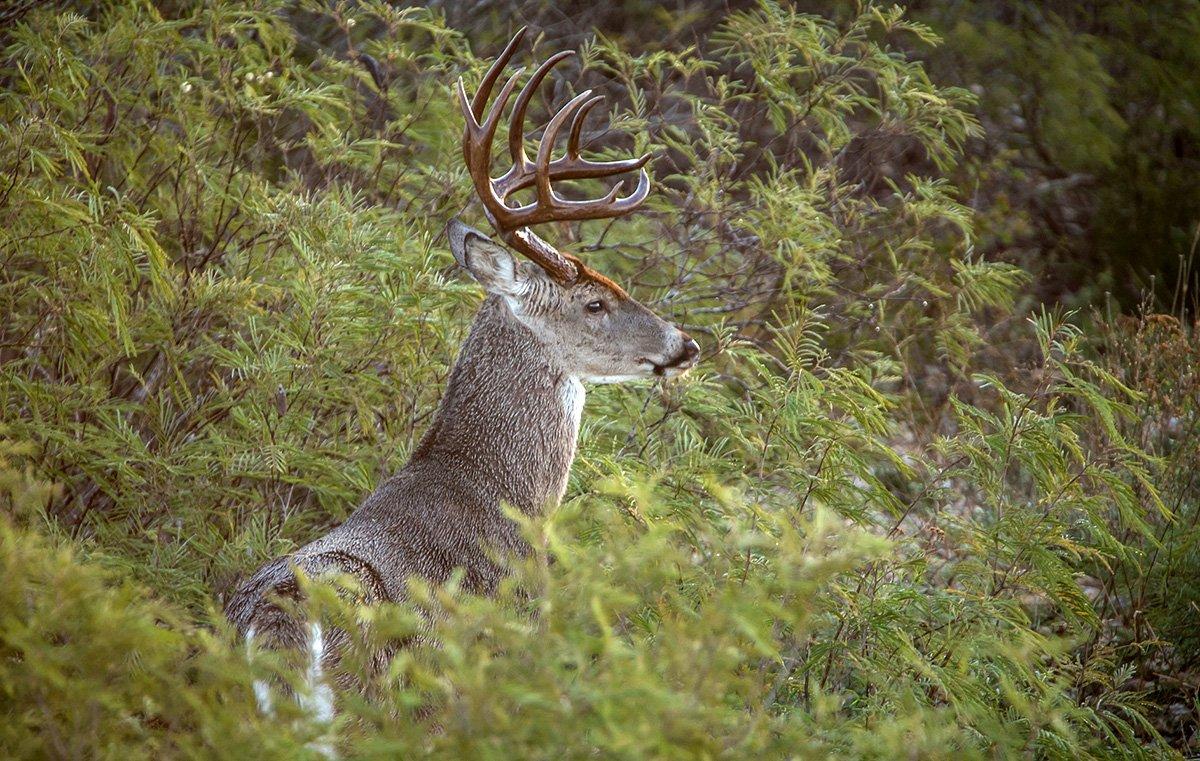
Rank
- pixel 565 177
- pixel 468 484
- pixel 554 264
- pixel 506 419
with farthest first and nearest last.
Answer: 1. pixel 565 177
2. pixel 554 264
3. pixel 506 419
4. pixel 468 484

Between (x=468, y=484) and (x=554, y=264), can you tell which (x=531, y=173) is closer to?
(x=554, y=264)

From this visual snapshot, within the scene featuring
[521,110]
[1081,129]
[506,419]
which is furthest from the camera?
[1081,129]

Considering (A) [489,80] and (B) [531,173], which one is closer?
(A) [489,80]

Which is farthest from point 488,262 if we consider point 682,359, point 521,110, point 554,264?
point 682,359

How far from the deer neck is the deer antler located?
0.26 meters

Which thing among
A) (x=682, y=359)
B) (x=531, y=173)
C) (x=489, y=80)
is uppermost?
(x=489, y=80)

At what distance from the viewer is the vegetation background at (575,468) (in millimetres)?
2400

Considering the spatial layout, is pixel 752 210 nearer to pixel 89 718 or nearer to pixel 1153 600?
pixel 1153 600

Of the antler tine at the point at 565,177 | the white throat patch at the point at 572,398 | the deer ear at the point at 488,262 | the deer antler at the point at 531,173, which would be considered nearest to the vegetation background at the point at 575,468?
the white throat patch at the point at 572,398

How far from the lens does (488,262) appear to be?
179 inches

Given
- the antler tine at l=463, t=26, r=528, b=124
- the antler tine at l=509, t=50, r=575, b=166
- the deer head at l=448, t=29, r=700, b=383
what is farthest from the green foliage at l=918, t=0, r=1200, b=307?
the antler tine at l=463, t=26, r=528, b=124

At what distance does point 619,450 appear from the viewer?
5.16m

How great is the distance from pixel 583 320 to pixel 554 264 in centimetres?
22

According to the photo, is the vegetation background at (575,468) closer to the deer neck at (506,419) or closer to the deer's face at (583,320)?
the deer neck at (506,419)
